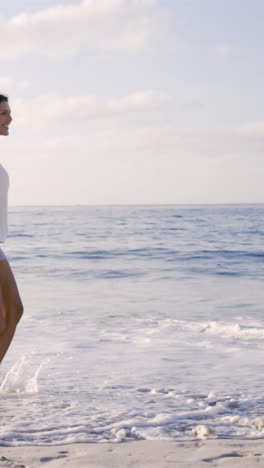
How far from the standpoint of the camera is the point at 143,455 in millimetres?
3480

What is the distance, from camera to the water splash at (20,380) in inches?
196

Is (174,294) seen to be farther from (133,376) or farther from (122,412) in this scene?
(122,412)

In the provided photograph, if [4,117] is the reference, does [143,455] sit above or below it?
below

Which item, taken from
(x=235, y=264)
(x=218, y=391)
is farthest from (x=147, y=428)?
(x=235, y=264)

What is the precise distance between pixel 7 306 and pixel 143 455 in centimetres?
118

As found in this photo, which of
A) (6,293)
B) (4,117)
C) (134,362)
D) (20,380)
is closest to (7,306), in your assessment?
(6,293)

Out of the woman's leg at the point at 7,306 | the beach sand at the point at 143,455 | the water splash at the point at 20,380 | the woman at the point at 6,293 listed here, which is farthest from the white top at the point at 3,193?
the water splash at the point at 20,380

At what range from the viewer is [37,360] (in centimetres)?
604

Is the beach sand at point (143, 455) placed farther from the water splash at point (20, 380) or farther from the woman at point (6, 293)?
the water splash at point (20, 380)

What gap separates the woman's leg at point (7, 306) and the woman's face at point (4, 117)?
798mm

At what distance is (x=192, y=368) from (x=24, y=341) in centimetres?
215

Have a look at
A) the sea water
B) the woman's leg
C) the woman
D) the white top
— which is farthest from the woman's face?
the sea water

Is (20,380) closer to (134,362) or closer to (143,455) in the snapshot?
(134,362)

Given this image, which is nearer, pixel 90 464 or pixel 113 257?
pixel 90 464
